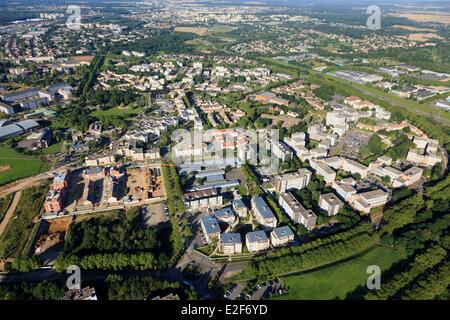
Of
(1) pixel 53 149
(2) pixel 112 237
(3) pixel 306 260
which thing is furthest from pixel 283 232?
(1) pixel 53 149

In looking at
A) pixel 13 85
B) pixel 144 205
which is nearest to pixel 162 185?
pixel 144 205

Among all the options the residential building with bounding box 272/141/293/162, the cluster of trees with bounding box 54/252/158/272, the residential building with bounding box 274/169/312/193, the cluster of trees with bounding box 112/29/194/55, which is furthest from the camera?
the cluster of trees with bounding box 112/29/194/55

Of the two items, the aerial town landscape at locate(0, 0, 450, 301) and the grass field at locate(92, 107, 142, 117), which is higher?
the grass field at locate(92, 107, 142, 117)

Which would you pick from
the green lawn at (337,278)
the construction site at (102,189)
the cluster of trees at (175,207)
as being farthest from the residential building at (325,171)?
the construction site at (102,189)

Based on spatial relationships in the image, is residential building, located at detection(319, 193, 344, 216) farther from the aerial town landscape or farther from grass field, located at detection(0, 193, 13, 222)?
grass field, located at detection(0, 193, 13, 222)

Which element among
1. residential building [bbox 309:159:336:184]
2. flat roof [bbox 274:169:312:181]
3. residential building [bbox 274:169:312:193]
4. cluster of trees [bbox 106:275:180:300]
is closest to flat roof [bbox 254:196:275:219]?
residential building [bbox 274:169:312:193]
